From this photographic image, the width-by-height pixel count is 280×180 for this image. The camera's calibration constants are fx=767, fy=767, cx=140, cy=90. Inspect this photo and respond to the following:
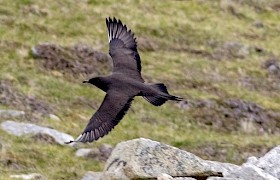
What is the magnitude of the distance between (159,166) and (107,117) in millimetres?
1262

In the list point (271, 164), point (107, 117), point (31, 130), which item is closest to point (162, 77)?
point (31, 130)

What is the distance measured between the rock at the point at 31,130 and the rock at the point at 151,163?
17.0ft

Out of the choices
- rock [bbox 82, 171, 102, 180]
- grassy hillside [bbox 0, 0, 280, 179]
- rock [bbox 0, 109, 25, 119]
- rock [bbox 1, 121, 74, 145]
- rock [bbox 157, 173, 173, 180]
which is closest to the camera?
rock [bbox 157, 173, 173, 180]

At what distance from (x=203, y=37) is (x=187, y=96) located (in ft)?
27.9

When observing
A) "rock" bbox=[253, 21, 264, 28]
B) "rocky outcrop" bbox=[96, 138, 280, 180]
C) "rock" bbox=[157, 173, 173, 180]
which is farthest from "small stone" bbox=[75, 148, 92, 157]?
"rock" bbox=[253, 21, 264, 28]

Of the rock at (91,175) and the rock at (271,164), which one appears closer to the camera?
the rock at (271,164)

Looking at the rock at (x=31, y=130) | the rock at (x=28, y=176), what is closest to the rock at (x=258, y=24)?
the rock at (x=31, y=130)

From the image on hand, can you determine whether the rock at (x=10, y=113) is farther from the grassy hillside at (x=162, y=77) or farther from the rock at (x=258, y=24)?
the rock at (x=258, y=24)

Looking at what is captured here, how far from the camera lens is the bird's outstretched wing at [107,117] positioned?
13.1 metres

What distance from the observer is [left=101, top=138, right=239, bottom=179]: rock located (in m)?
12.7

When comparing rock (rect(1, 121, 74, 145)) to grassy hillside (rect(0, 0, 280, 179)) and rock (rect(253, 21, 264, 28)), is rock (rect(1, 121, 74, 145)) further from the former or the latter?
rock (rect(253, 21, 264, 28))

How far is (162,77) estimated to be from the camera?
25.8m

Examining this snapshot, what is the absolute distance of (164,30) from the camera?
103 feet

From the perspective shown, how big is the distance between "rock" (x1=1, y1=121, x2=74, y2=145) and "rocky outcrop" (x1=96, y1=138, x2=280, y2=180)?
5.16 meters
